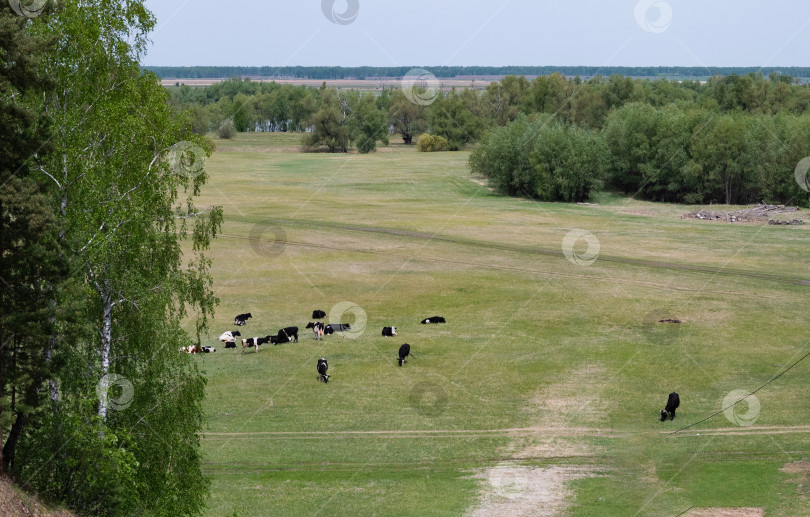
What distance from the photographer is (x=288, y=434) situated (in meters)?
30.7

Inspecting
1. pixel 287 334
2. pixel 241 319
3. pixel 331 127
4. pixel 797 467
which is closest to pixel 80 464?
pixel 797 467

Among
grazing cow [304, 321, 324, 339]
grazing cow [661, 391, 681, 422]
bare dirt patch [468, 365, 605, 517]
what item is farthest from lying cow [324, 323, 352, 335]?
grazing cow [661, 391, 681, 422]

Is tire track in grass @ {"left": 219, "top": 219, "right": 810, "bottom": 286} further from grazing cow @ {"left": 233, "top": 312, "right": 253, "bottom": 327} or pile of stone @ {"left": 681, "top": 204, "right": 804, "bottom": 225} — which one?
pile of stone @ {"left": 681, "top": 204, "right": 804, "bottom": 225}

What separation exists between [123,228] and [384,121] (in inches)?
6046

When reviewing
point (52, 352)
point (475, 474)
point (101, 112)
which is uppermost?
point (101, 112)

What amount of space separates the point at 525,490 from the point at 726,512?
18.0 feet

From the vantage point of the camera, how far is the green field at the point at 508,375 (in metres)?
26.7

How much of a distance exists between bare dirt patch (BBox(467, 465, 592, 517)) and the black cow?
16.1 metres

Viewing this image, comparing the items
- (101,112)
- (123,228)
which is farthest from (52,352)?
(101,112)

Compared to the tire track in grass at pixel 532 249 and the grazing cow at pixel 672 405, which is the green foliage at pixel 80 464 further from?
the tire track in grass at pixel 532 249

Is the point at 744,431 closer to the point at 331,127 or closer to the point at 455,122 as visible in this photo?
the point at 331,127

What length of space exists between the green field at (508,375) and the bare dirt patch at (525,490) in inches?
3.2

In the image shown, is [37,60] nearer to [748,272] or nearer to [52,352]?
[52,352]

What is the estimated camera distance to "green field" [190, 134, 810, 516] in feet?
87.5
